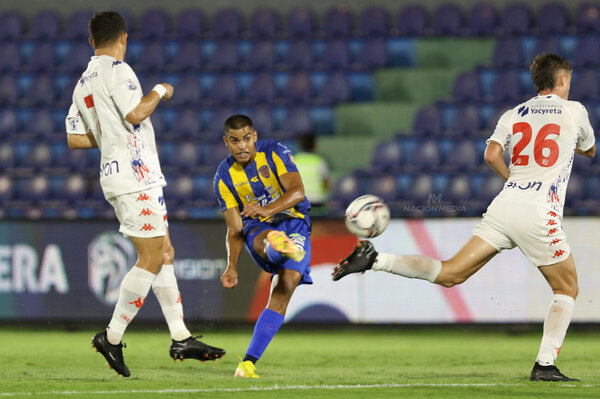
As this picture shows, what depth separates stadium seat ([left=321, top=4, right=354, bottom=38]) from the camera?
15375 millimetres

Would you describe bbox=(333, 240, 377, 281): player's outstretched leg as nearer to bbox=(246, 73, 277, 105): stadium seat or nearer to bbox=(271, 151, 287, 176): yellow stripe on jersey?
bbox=(271, 151, 287, 176): yellow stripe on jersey

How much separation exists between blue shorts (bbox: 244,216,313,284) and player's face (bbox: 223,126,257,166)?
463mm

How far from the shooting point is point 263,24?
1566 centimetres

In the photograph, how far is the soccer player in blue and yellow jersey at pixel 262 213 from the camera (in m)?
5.99

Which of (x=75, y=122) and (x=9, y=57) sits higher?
(x=9, y=57)

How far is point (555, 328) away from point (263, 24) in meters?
10.9

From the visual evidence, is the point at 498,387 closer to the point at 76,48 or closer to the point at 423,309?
the point at 423,309

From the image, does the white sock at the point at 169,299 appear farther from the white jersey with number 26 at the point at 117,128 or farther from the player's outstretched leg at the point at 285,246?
the player's outstretched leg at the point at 285,246

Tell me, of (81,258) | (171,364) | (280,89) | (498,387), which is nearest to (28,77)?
(280,89)

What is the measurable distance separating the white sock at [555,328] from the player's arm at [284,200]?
1.75m

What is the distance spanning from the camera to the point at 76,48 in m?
15.7

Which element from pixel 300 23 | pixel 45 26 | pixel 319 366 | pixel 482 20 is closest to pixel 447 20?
pixel 482 20

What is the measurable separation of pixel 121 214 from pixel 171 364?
1832mm

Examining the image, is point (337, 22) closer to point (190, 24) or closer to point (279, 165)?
point (190, 24)
